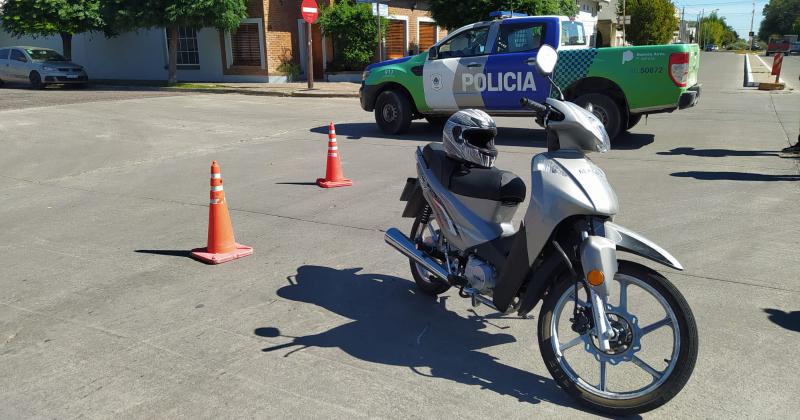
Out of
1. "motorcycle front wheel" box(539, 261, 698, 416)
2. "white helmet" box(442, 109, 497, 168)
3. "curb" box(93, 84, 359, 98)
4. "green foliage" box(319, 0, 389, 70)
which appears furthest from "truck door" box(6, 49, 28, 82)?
"motorcycle front wheel" box(539, 261, 698, 416)

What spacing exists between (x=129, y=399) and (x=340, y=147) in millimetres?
8571

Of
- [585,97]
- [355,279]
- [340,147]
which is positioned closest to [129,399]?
[355,279]

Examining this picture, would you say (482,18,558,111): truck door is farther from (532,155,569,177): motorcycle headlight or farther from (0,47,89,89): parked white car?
(0,47,89,89): parked white car

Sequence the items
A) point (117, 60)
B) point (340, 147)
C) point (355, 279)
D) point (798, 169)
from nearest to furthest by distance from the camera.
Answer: point (355, 279), point (798, 169), point (340, 147), point (117, 60)

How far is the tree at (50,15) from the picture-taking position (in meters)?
26.1

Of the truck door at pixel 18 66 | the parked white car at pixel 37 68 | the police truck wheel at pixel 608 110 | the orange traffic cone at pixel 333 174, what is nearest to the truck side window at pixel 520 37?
the police truck wheel at pixel 608 110

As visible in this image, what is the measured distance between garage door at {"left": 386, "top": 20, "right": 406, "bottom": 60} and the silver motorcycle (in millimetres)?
26401

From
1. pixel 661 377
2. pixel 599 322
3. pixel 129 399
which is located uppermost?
pixel 599 322

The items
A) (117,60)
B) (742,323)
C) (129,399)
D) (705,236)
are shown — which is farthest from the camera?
(117,60)

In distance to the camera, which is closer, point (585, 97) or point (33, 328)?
point (33, 328)

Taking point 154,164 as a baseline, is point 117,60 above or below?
above

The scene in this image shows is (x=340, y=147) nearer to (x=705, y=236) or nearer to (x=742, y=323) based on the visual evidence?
(x=705, y=236)

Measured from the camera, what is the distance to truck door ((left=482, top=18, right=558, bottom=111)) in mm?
11672

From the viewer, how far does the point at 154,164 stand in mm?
10703
